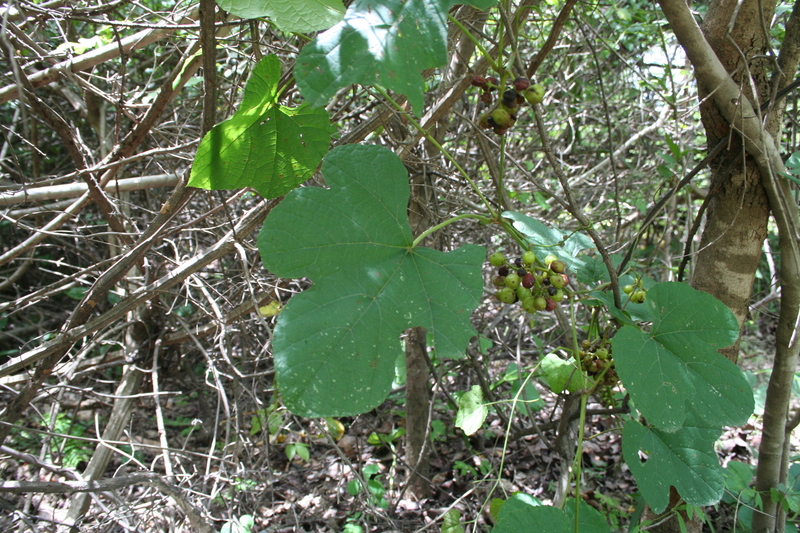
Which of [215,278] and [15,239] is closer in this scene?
[215,278]

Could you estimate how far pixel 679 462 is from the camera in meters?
1.26

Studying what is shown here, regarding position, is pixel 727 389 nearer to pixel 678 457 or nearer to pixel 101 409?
pixel 678 457

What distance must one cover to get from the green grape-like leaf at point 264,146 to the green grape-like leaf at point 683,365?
31.2 inches

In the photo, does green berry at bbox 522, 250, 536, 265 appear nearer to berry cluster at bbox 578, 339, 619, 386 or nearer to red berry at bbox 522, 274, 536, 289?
red berry at bbox 522, 274, 536, 289

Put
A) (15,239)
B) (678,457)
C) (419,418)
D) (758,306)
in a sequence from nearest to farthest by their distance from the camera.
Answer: (678,457) < (758,306) < (419,418) < (15,239)

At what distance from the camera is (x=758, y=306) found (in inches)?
75.9

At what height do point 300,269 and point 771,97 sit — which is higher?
point 771,97

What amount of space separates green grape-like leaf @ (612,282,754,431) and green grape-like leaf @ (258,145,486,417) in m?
0.39

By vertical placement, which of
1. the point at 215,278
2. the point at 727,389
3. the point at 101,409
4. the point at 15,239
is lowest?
the point at 101,409

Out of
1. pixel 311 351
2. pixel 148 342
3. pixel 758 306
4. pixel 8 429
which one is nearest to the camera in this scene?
pixel 311 351

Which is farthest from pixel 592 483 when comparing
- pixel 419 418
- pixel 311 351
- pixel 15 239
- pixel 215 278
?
pixel 15 239

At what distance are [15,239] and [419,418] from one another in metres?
2.96

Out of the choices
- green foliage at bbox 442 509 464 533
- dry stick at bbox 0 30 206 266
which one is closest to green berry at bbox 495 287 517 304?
green foliage at bbox 442 509 464 533

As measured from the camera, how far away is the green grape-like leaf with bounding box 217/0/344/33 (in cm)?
89
